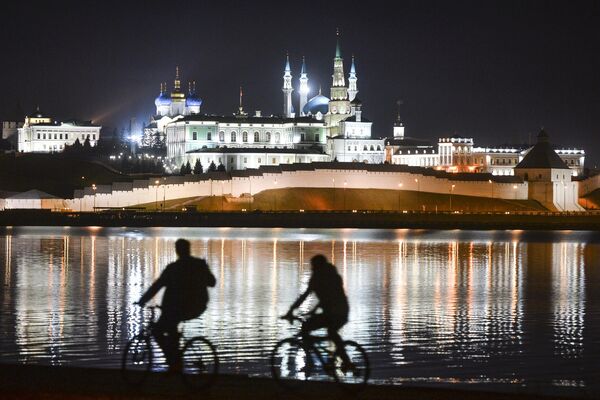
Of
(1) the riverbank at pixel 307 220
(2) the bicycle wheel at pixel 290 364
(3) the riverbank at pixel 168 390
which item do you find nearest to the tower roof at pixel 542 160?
(1) the riverbank at pixel 307 220

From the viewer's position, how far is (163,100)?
124312 millimetres

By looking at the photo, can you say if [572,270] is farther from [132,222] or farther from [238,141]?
[238,141]

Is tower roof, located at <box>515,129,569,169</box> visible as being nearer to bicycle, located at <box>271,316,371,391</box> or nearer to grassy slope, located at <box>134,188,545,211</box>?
grassy slope, located at <box>134,188,545,211</box>

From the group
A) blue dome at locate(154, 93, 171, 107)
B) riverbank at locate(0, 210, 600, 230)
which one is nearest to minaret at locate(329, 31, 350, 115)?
blue dome at locate(154, 93, 171, 107)

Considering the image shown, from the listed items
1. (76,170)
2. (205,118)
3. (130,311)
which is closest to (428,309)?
(130,311)

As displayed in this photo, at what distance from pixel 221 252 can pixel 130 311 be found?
62.8 feet

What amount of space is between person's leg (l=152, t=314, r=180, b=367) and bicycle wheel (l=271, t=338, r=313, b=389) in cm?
95

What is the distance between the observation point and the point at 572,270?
3350cm

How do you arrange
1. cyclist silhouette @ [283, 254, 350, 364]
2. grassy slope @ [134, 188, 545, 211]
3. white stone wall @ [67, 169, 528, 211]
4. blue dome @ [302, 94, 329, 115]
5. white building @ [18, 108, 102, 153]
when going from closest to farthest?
cyclist silhouette @ [283, 254, 350, 364] → white stone wall @ [67, 169, 528, 211] → grassy slope @ [134, 188, 545, 211] → blue dome @ [302, 94, 329, 115] → white building @ [18, 108, 102, 153]

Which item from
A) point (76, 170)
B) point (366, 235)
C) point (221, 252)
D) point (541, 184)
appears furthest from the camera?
point (76, 170)

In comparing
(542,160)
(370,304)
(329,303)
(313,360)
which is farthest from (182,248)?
(542,160)

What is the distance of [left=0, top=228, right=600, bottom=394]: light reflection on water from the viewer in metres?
14.5

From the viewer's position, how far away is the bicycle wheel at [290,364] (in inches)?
417

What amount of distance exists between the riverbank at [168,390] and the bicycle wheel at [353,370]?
0.11 m
